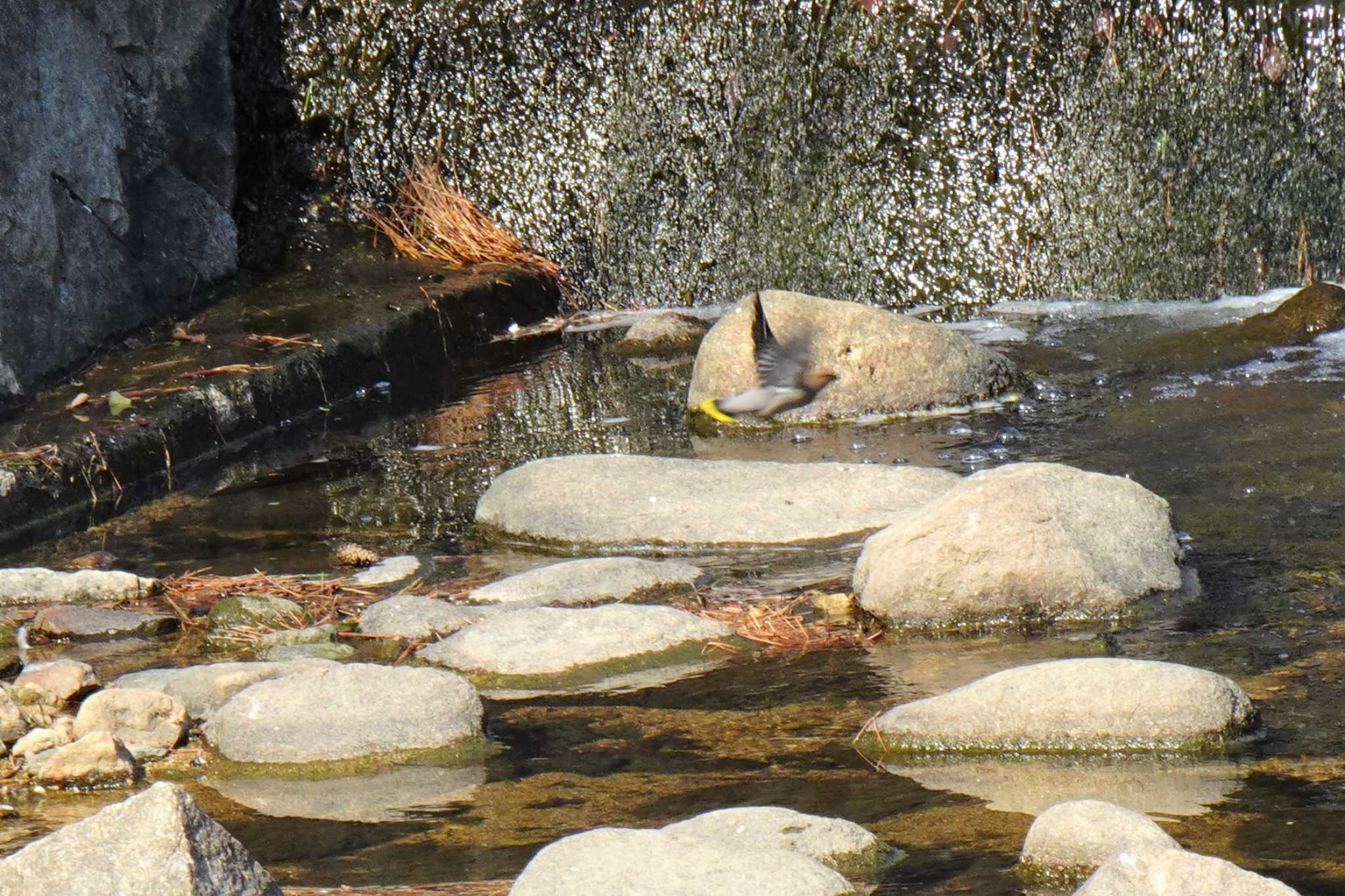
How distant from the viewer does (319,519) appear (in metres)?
6.22

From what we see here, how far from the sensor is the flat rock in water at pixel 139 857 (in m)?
2.42

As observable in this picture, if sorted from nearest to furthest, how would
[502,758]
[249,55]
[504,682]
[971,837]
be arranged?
1. [971,837]
2. [502,758]
3. [504,682]
4. [249,55]

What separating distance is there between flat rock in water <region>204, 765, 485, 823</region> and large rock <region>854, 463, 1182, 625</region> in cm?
142

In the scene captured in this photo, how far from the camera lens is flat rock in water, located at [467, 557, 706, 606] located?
4820 millimetres

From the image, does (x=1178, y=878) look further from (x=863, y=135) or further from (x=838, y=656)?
(x=863, y=135)

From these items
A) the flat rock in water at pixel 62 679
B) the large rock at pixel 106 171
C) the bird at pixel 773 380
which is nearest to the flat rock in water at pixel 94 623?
the flat rock in water at pixel 62 679

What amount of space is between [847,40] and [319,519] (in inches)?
205

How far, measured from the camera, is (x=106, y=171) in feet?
26.8

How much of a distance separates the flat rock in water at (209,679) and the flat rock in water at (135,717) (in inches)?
3.7

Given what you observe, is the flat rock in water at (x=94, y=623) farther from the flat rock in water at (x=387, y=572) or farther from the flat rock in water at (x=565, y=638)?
the flat rock in water at (x=565, y=638)

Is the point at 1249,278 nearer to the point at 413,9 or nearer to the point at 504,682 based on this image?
the point at 413,9

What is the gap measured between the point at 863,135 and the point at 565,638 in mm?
6325

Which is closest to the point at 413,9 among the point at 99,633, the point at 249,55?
the point at 249,55

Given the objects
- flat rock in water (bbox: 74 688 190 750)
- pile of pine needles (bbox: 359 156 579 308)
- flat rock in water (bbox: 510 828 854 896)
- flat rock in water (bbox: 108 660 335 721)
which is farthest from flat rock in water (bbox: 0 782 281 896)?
pile of pine needles (bbox: 359 156 579 308)
